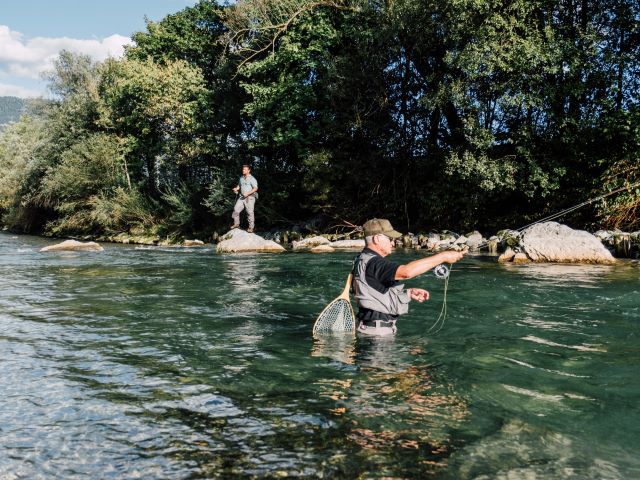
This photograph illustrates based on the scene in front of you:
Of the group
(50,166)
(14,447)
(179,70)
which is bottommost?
(14,447)

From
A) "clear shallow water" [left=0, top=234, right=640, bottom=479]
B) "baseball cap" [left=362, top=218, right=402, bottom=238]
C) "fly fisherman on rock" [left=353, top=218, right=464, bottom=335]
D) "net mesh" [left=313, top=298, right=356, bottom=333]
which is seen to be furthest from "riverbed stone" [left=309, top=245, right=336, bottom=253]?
"baseball cap" [left=362, top=218, right=402, bottom=238]

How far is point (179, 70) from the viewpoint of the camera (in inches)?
1326

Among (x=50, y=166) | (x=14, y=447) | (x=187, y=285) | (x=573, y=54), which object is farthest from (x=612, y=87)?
(x=50, y=166)

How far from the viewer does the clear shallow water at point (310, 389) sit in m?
4.09

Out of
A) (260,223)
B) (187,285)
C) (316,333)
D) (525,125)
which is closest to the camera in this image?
(316,333)

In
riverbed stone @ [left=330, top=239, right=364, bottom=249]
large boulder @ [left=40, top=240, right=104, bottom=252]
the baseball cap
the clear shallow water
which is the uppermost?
the baseball cap

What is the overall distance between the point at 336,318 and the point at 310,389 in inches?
91.6

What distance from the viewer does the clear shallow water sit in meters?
4.09

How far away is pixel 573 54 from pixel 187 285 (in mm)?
15420

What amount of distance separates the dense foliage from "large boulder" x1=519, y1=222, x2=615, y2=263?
3.33m

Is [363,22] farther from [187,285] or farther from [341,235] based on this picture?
[187,285]

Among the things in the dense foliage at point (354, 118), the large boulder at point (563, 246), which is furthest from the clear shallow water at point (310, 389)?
the dense foliage at point (354, 118)

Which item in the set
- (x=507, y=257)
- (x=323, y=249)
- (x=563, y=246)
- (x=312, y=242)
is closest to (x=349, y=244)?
(x=323, y=249)

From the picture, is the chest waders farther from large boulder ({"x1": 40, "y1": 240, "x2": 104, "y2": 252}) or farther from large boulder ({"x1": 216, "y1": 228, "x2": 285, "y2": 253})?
large boulder ({"x1": 40, "y1": 240, "x2": 104, "y2": 252})
